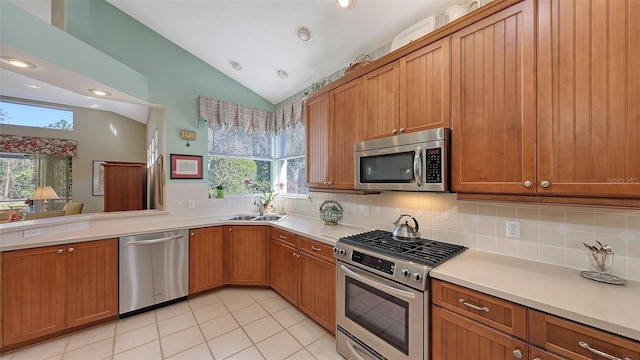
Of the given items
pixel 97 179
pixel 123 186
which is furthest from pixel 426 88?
pixel 97 179

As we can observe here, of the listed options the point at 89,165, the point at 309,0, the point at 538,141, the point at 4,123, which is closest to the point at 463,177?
the point at 538,141

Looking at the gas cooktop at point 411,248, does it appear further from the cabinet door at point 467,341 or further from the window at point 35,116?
the window at point 35,116

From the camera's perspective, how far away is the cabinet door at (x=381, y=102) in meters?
1.88

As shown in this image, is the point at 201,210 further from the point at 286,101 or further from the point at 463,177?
the point at 463,177

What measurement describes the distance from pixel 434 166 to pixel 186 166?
10.4 feet

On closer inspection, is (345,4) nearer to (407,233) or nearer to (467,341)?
(407,233)

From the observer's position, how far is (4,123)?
174 inches

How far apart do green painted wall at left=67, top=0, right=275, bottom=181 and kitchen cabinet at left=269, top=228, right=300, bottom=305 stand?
1782 millimetres

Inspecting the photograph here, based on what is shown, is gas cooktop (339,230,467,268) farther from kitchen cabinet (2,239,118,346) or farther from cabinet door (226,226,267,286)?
kitchen cabinet (2,239,118,346)

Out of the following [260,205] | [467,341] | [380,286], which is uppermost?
[260,205]

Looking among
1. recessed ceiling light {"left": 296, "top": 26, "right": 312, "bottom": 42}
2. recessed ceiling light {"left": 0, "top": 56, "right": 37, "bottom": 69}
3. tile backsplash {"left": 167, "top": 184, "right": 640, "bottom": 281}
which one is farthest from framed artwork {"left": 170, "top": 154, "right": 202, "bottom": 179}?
tile backsplash {"left": 167, "top": 184, "right": 640, "bottom": 281}

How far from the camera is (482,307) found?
1.17 meters

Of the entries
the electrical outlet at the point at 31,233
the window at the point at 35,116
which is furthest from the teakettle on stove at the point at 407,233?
the window at the point at 35,116

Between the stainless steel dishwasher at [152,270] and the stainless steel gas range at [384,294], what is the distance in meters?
1.91
